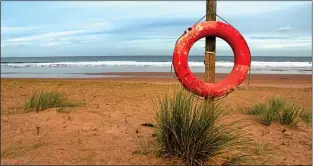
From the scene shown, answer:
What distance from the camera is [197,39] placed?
573 centimetres

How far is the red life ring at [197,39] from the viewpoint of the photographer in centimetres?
544

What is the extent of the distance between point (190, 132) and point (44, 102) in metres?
3.47

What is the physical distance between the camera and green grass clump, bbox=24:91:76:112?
6.59 meters

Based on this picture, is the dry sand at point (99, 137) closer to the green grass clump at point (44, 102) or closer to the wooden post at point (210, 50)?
the green grass clump at point (44, 102)

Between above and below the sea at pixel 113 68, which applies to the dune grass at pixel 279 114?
below

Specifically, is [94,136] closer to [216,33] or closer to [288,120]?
[216,33]

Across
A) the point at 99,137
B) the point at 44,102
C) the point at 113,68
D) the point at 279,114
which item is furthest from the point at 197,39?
the point at 113,68

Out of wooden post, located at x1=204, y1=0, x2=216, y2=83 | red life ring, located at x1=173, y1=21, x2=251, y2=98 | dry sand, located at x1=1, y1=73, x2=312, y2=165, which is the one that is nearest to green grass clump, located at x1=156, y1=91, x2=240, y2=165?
dry sand, located at x1=1, y1=73, x2=312, y2=165

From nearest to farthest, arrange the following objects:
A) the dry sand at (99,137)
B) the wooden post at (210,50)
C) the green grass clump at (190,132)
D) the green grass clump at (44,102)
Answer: the green grass clump at (190,132)
the dry sand at (99,137)
the wooden post at (210,50)
the green grass clump at (44,102)

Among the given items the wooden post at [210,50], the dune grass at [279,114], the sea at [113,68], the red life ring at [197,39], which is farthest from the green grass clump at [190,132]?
the sea at [113,68]

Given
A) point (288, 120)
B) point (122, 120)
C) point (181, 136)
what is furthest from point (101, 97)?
point (181, 136)

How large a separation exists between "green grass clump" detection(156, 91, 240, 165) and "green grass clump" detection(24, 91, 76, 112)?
10.2 feet

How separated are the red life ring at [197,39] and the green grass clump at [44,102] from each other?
2491 mm

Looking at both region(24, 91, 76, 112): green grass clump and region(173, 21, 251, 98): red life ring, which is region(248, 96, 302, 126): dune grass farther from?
region(24, 91, 76, 112): green grass clump
